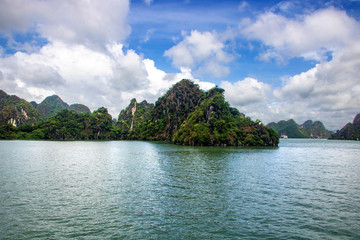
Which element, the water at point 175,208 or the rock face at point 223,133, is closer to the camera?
the water at point 175,208

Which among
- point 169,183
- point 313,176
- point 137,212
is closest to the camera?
point 137,212

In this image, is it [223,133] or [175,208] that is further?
[223,133]

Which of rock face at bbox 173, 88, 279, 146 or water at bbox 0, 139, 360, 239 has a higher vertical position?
rock face at bbox 173, 88, 279, 146

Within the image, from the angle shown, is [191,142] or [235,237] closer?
[235,237]

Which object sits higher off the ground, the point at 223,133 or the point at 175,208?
the point at 223,133

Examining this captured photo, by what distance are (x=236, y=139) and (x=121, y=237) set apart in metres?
141

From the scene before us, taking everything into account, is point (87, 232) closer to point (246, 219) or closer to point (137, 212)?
point (137, 212)

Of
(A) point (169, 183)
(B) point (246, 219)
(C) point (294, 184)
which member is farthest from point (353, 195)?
(A) point (169, 183)

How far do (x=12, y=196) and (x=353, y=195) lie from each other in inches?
1654

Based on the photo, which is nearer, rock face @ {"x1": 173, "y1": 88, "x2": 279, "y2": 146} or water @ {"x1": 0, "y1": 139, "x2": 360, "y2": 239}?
water @ {"x1": 0, "y1": 139, "x2": 360, "y2": 239}

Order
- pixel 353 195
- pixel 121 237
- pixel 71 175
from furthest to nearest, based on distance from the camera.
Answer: pixel 71 175 < pixel 353 195 < pixel 121 237

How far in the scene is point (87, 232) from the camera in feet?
52.9

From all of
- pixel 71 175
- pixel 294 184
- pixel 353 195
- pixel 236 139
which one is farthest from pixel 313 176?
pixel 236 139

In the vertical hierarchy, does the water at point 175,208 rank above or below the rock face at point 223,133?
below
